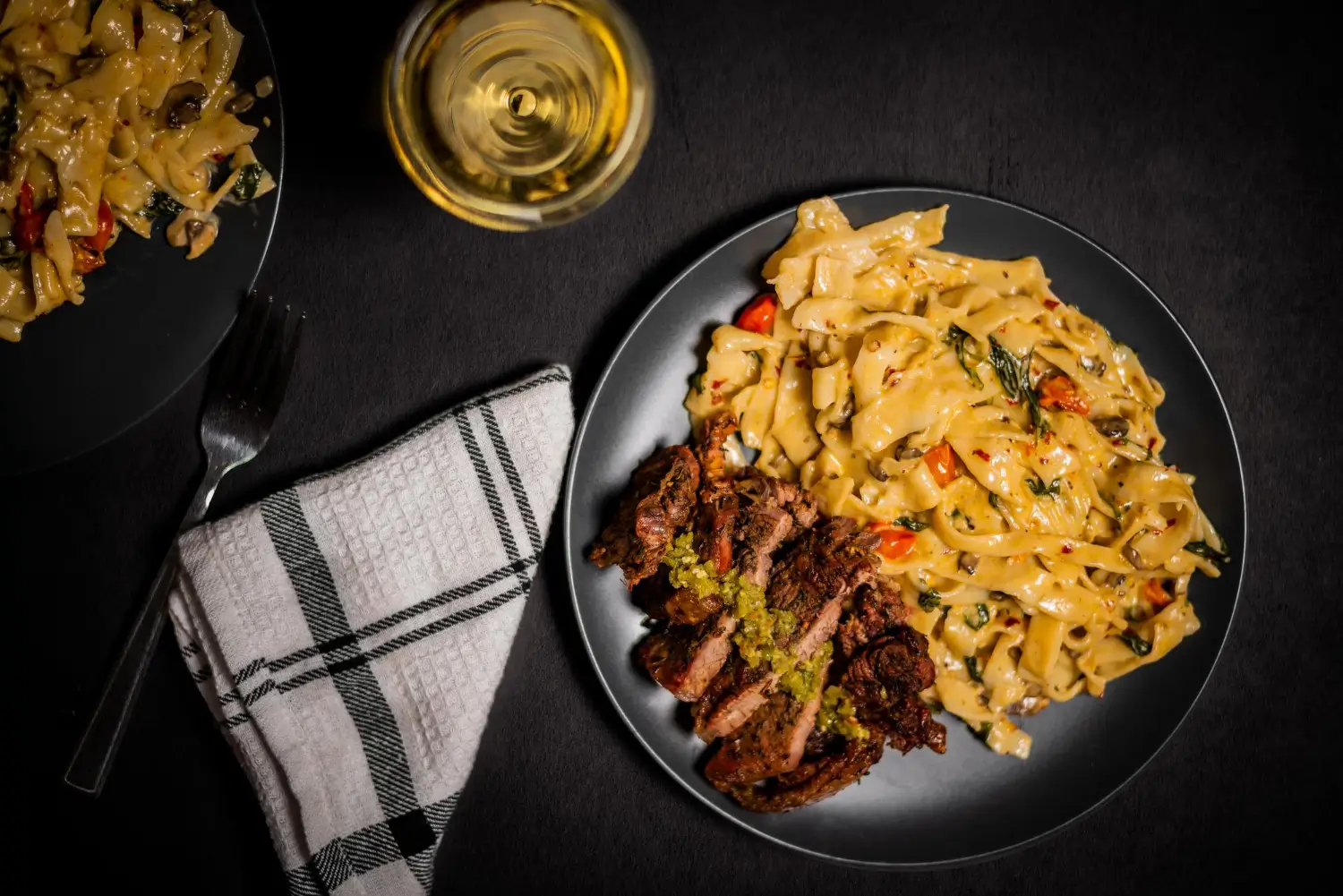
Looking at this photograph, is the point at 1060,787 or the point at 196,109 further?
the point at 1060,787

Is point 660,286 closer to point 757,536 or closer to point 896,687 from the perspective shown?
point 757,536

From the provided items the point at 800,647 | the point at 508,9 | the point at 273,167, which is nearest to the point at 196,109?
the point at 273,167

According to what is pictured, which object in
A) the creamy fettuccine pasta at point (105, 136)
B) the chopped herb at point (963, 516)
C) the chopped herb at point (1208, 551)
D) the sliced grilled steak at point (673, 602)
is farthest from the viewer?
the chopped herb at point (1208, 551)

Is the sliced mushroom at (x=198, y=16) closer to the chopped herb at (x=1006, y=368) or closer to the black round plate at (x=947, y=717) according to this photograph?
the black round plate at (x=947, y=717)

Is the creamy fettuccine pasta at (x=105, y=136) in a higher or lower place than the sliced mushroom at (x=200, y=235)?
higher

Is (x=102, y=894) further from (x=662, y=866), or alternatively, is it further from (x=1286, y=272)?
(x=1286, y=272)

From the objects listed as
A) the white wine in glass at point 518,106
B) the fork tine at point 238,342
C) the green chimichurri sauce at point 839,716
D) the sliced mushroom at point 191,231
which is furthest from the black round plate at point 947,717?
the sliced mushroom at point 191,231

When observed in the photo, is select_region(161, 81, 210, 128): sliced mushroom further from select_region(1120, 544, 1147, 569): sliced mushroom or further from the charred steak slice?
select_region(1120, 544, 1147, 569): sliced mushroom
